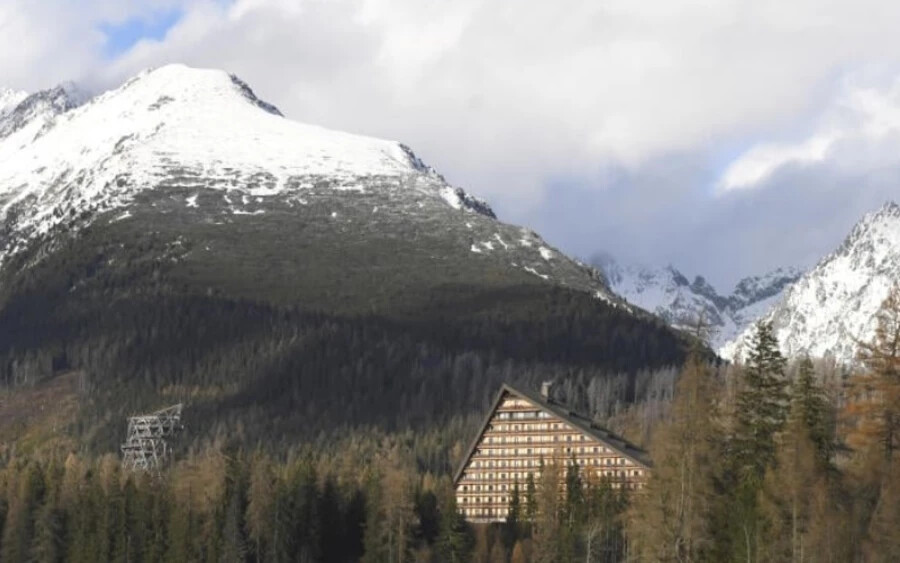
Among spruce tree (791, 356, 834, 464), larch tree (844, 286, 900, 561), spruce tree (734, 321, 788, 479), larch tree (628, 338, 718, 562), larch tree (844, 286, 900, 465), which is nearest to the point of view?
larch tree (844, 286, 900, 465)

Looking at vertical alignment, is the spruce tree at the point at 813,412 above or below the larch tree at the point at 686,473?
above

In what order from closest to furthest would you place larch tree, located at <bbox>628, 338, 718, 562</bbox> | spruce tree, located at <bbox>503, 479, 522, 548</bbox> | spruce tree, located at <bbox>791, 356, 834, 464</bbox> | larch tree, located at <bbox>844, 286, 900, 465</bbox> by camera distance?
larch tree, located at <bbox>844, 286, 900, 465</bbox>, larch tree, located at <bbox>628, 338, 718, 562</bbox>, spruce tree, located at <bbox>791, 356, 834, 464</bbox>, spruce tree, located at <bbox>503, 479, 522, 548</bbox>

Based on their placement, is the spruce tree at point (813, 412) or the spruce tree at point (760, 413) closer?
the spruce tree at point (813, 412)

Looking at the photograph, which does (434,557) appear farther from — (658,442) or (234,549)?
(658,442)

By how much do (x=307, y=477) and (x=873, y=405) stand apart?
350 feet

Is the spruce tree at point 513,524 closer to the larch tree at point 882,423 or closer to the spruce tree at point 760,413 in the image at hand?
the spruce tree at point 760,413

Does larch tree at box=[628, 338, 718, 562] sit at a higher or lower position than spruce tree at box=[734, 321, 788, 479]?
lower

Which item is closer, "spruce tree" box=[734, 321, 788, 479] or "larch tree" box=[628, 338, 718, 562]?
"larch tree" box=[628, 338, 718, 562]

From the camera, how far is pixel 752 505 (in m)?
107

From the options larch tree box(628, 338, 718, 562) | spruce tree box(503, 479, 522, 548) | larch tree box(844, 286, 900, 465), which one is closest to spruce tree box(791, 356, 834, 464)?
larch tree box(628, 338, 718, 562)

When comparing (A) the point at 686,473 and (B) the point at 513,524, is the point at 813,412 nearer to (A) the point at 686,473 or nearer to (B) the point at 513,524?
(A) the point at 686,473

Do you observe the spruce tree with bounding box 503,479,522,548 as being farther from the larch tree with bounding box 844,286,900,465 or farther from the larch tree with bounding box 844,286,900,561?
the larch tree with bounding box 844,286,900,465

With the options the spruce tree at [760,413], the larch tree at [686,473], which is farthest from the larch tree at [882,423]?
the spruce tree at [760,413]

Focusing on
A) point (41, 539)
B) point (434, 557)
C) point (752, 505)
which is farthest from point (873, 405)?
point (41, 539)
